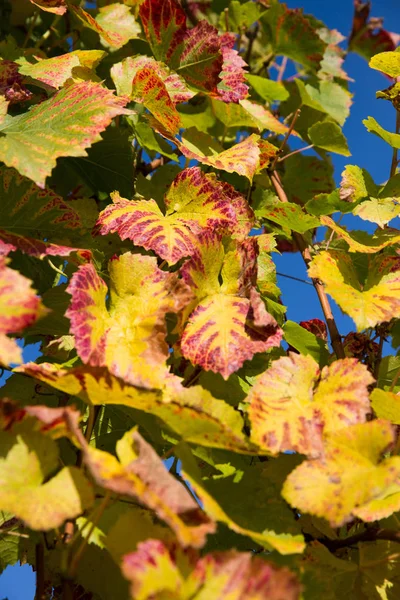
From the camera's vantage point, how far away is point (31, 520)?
58cm

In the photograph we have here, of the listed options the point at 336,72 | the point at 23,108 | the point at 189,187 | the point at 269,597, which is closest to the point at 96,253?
Answer: the point at 189,187

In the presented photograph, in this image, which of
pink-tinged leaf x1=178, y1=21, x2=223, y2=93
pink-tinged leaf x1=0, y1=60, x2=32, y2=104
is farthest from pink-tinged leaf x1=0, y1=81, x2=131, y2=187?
pink-tinged leaf x1=178, y1=21, x2=223, y2=93

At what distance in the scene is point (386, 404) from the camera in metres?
0.79

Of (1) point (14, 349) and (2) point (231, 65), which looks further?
(2) point (231, 65)

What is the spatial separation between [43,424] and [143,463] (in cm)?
13

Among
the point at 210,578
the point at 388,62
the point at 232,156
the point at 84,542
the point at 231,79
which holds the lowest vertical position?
the point at 84,542

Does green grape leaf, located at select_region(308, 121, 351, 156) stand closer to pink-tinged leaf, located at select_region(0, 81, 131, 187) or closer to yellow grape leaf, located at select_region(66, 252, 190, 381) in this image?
pink-tinged leaf, located at select_region(0, 81, 131, 187)

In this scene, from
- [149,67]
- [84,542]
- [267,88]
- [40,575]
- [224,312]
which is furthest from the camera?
[267,88]

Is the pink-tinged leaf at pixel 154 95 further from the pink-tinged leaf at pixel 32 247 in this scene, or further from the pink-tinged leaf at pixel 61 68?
the pink-tinged leaf at pixel 32 247

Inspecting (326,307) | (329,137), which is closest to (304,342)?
(326,307)

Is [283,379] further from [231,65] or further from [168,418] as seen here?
Answer: [231,65]

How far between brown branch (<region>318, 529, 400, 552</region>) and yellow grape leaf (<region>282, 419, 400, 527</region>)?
5 centimetres

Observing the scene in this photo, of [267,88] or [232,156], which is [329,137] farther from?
[232,156]

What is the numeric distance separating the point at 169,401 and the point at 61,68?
28.0 inches
